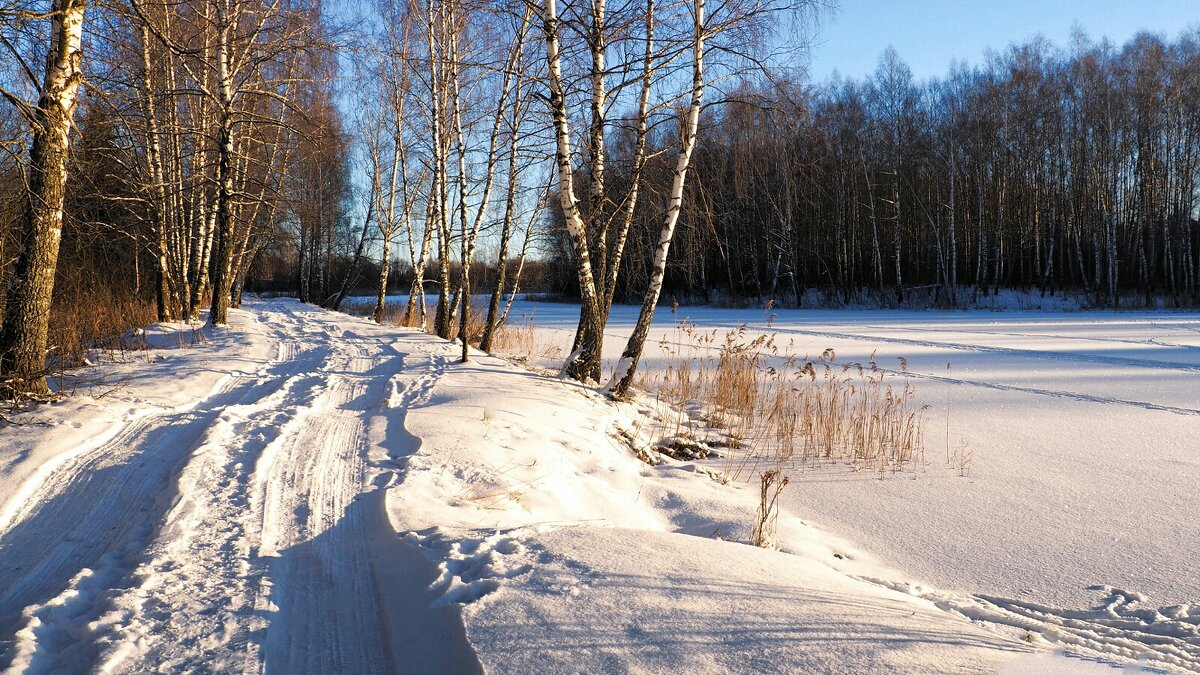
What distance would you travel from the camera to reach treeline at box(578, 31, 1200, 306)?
80.6ft

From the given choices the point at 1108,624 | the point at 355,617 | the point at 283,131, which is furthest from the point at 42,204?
the point at 283,131

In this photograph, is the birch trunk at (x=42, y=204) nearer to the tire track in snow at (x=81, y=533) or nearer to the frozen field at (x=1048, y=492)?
the tire track in snow at (x=81, y=533)

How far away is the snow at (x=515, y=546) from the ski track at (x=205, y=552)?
0.5 inches

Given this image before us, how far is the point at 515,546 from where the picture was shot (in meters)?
2.87

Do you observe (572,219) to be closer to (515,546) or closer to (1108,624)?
(515,546)

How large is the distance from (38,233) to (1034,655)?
667cm

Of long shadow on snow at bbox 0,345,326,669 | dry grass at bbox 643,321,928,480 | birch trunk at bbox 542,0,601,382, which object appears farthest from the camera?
birch trunk at bbox 542,0,601,382

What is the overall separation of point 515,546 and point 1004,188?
Answer: 3187cm

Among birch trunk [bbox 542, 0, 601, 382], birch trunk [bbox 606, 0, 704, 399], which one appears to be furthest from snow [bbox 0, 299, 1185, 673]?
birch trunk [bbox 542, 0, 601, 382]

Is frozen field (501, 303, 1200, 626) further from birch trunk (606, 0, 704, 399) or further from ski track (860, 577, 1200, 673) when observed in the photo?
birch trunk (606, 0, 704, 399)

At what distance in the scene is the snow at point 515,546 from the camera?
2.17 metres

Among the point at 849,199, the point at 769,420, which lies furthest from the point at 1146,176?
the point at 769,420

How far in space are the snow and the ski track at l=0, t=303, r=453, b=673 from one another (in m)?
0.01

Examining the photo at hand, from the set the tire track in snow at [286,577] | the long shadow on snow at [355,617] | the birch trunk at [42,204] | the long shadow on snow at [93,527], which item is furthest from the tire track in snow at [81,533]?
the birch trunk at [42,204]
